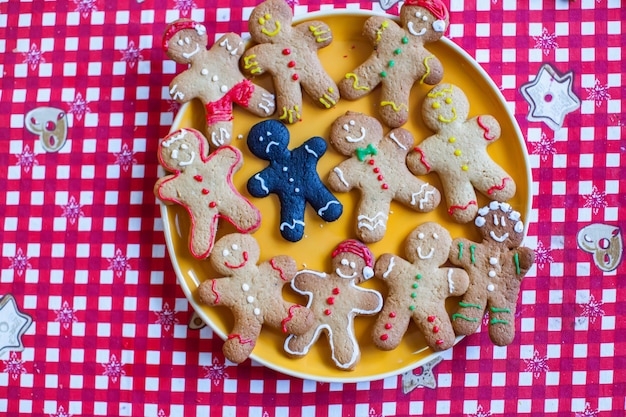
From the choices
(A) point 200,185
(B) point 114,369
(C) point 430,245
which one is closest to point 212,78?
(A) point 200,185

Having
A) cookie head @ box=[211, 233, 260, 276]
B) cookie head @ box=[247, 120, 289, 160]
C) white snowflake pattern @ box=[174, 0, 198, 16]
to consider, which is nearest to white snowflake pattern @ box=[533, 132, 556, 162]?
cookie head @ box=[247, 120, 289, 160]

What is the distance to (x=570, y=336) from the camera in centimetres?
130

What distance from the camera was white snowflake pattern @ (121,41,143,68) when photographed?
1316mm

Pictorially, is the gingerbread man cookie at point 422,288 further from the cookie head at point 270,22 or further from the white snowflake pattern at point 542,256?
the cookie head at point 270,22

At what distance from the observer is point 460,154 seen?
1203mm

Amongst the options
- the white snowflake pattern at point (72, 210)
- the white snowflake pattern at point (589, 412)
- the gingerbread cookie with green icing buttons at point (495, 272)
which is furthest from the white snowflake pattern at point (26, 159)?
the white snowflake pattern at point (589, 412)

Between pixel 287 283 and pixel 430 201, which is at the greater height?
pixel 430 201

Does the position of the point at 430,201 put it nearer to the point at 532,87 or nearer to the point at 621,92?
the point at 532,87

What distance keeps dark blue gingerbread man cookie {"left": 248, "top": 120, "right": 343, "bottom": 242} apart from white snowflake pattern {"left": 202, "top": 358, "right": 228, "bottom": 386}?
0.32m

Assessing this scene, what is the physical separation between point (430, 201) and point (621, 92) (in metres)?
0.48

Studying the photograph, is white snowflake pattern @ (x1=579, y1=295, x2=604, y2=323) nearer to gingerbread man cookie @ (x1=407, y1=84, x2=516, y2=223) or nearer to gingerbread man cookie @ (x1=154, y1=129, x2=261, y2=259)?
gingerbread man cookie @ (x1=407, y1=84, x2=516, y2=223)

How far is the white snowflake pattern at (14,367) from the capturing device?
134cm

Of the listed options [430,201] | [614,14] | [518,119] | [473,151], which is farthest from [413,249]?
[614,14]

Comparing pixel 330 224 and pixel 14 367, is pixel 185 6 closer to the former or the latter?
pixel 330 224
